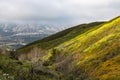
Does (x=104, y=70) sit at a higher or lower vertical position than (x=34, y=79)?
→ lower

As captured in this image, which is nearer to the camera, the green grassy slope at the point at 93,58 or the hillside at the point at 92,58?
the hillside at the point at 92,58

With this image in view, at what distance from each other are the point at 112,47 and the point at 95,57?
31.1 feet

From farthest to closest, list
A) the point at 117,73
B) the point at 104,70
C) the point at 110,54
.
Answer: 1. the point at 110,54
2. the point at 104,70
3. the point at 117,73

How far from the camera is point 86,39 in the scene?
585ft

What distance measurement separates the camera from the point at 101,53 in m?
137

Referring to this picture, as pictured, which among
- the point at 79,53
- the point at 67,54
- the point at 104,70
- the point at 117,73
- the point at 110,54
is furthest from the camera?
the point at 67,54

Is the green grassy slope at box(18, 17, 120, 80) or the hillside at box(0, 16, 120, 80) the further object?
the green grassy slope at box(18, 17, 120, 80)

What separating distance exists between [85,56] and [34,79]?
109m

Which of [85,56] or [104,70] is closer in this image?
[104,70]

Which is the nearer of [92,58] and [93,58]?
[93,58]

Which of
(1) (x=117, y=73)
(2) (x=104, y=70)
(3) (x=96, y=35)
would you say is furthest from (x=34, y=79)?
(3) (x=96, y=35)

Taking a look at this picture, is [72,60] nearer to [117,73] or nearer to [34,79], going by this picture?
[117,73]

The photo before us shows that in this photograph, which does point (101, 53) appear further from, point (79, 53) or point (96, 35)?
point (96, 35)

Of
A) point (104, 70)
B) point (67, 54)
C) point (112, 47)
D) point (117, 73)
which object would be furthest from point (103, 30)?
point (117, 73)
